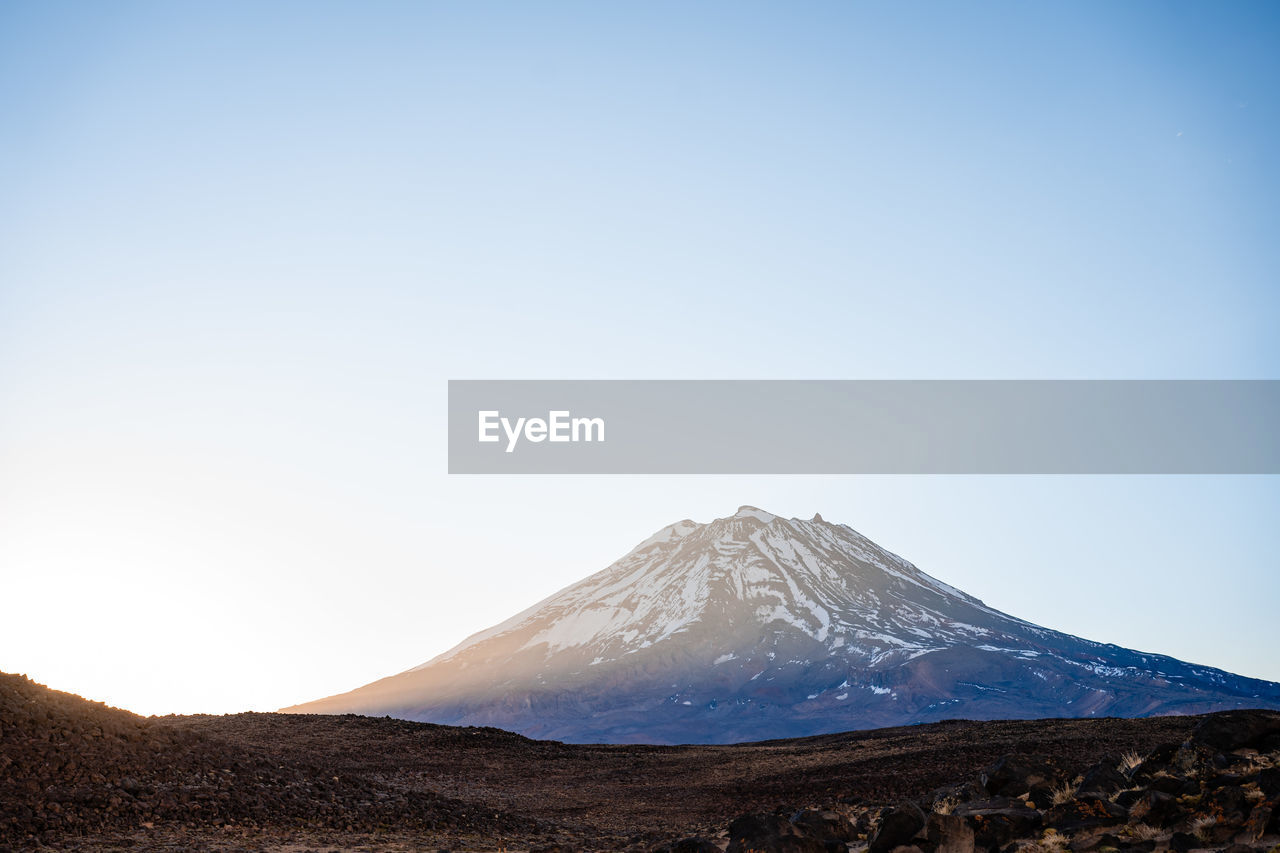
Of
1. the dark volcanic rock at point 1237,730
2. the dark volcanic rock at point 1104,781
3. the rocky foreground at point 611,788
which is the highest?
the dark volcanic rock at point 1237,730

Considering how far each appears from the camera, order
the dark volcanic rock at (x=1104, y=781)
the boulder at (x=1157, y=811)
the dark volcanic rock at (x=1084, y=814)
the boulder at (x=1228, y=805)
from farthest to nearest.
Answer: the dark volcanic rock at (x=1104, y=781), the dark volcanic rock at (x=1084, y=814), the boulder at (x=1157, y=811), the boulder at (x=1228, y=805)

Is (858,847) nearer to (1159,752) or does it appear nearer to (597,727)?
(1159,752)

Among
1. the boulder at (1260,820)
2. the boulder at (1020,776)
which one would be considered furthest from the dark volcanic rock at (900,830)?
the boulder at (1260,820)

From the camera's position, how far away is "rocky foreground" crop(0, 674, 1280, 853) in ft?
40.9

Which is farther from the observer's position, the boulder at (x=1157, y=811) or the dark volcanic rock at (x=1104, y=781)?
the dark volcanic rock at (x=1104, y=781)

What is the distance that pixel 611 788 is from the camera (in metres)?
30.8

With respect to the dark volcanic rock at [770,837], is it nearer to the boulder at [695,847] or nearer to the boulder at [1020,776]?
the boulder at [695,847]

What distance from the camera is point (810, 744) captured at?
42.8 metres

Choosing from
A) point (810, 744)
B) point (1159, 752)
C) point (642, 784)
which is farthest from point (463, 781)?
point (1159, 752)

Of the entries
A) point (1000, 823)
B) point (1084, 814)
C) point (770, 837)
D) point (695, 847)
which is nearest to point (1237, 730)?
point (1084, 814)

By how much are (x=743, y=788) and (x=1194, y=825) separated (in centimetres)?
1878

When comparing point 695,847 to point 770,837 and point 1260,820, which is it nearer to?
point 770,837

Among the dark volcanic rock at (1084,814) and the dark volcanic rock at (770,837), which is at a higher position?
the dark volcanic rock at (1084,814)

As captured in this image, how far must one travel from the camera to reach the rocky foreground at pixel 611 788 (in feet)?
40.9
